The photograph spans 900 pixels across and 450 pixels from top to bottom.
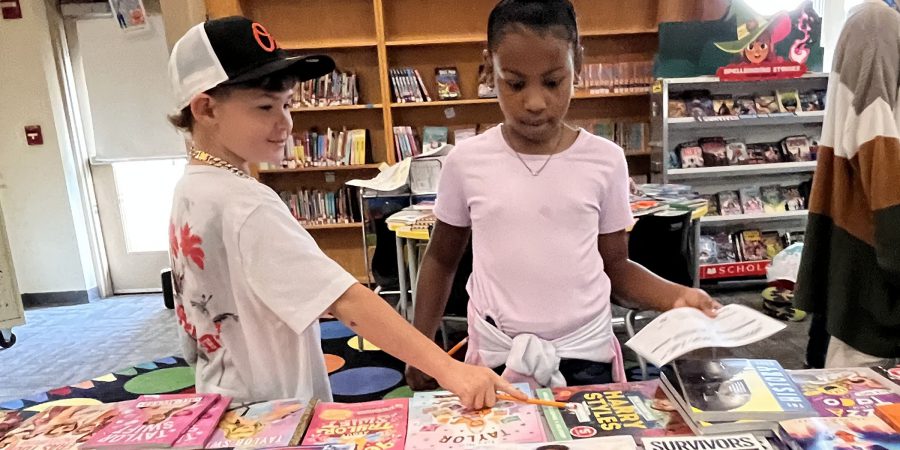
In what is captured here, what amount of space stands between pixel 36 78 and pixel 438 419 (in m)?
5.07

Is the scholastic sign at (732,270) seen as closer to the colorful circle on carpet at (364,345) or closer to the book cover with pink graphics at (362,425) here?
the colorful circle on carpet at (364,345)

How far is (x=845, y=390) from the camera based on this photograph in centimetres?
90

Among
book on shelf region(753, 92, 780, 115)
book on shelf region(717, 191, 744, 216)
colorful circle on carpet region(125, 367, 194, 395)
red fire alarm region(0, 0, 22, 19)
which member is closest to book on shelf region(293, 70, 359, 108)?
red fire alarm region(0, 0, 22, 19)

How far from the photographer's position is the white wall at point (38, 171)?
4555 millimetres

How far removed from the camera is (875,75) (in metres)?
1.43

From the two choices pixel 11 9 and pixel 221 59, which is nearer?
pixel 221 59

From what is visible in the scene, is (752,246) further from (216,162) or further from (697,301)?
(216,162)

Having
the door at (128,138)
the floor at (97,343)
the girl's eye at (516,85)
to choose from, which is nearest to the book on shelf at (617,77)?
the floor at (97,343)

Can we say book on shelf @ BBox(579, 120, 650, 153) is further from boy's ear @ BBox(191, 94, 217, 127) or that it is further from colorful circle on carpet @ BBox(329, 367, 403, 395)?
boy's ear @ BBox(191, 94, 217, 127)

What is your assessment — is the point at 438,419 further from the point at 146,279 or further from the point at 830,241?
the point at 146,279

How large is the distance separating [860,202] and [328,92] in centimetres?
390

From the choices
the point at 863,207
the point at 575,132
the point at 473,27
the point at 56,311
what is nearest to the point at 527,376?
the point at 575,132

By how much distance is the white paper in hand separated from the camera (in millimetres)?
843

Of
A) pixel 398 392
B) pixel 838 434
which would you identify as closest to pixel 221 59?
pixel 838 434
